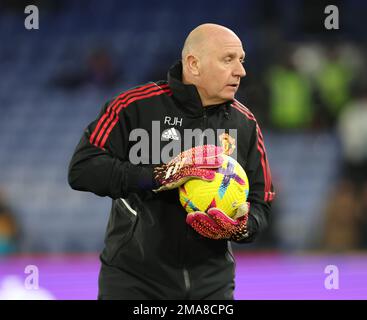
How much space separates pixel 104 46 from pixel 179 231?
9.58m

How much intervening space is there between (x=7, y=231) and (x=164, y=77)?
3.01 m

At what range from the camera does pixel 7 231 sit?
10211 mm

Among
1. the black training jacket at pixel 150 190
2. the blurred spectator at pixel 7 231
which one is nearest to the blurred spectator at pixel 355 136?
the blurred spectator at pixel 7 231

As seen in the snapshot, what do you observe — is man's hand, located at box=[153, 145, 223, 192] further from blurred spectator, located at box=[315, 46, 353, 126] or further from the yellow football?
blurred spectator, located at box=[315, 46, 353, 126]

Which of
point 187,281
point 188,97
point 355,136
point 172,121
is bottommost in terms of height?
point 187,281

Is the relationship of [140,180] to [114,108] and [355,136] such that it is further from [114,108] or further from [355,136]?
[355,136]

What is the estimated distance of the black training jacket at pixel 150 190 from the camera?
426cm

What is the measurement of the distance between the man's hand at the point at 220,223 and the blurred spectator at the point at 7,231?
6089 millimetres

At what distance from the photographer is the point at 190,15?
1425 centimetres

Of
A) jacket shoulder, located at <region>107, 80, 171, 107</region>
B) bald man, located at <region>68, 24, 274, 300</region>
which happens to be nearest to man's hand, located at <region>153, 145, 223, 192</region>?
bald man, located at <region>68, 24, 274, 300</region>

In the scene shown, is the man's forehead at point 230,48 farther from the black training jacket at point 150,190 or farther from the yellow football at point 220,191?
the yellow football at point 220,191

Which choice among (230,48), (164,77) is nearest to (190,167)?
(230,48)
